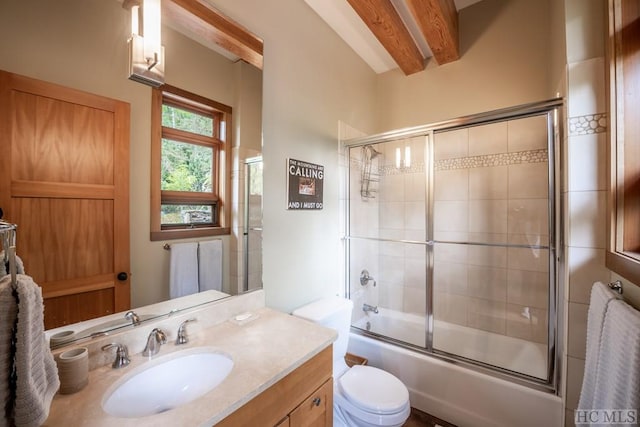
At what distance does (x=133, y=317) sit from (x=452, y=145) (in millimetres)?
2457

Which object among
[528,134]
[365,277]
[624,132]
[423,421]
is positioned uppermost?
[528,134]

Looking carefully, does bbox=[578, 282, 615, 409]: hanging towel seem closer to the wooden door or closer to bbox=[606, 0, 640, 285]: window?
bbox=[606, 0, 640, 285]: window

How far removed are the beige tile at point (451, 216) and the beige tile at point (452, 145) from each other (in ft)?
1.35

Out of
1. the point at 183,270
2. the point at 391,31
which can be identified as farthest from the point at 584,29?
the point at 183,270

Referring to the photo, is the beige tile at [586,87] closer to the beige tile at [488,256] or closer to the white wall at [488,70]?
the white wall at [488,70]

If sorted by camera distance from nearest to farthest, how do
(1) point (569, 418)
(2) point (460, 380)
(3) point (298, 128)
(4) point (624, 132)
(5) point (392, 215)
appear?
(4) point (624, 132) < (1) point (569, 418) < (2) point (460, 380) < (3) point (298, 128) < (5) point (392, 215)

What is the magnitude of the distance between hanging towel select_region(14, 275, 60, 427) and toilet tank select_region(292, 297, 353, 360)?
118 cm

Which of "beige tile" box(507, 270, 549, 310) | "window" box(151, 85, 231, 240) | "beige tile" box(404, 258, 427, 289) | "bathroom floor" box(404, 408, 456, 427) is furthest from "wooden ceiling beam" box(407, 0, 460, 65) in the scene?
"bathroom floor" box(404, 408, 456, 427)

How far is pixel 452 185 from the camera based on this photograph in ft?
7.73

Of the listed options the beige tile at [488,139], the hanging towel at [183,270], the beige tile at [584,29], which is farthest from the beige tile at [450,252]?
the hanging towel at [183,270]

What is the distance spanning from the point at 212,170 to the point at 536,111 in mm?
1851

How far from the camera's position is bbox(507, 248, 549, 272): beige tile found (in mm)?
1826

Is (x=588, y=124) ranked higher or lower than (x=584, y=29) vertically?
lower

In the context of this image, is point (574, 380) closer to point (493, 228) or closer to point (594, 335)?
point (594, 335)
